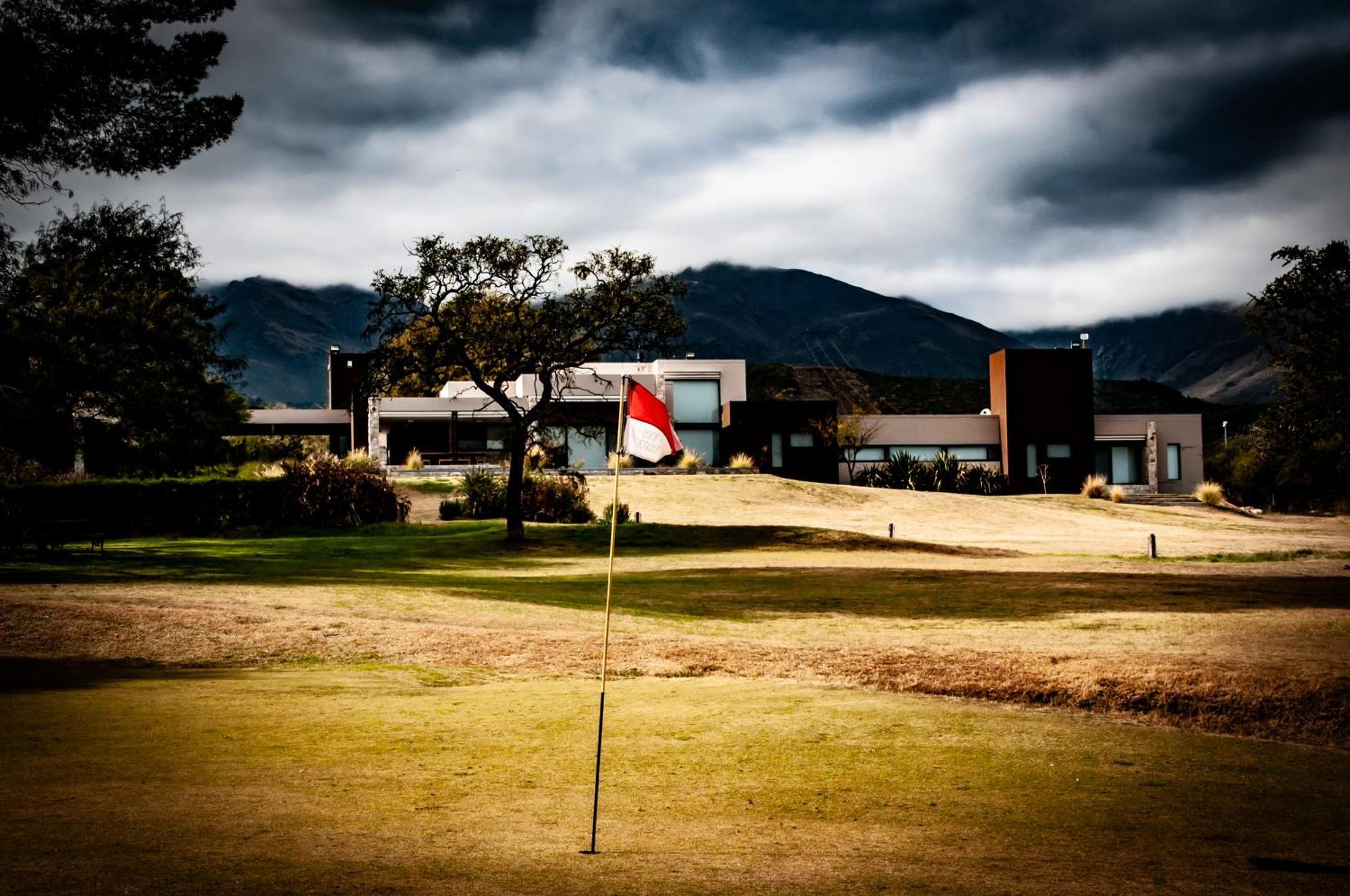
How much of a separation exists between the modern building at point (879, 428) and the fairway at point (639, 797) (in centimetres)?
5461

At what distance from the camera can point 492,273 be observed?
33.7 meters

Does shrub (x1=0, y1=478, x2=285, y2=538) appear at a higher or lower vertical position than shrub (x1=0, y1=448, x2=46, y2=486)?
lower

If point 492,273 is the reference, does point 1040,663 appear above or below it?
below

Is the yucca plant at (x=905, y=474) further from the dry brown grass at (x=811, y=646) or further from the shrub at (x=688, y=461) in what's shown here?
the dry brown grass at (x=811, y=646)

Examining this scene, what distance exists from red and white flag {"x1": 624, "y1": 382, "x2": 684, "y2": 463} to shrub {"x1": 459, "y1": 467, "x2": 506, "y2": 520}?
32487 millimetres

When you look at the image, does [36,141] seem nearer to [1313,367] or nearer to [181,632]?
[181,632]

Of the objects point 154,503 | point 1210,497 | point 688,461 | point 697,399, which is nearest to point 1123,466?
point 1210,497

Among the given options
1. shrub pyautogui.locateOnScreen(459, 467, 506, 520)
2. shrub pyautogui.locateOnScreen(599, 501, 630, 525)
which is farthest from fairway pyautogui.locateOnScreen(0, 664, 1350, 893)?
shrub pyautogui.locateOnScreen(459, 467, 506, 520)

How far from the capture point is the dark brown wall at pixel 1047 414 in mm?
69250

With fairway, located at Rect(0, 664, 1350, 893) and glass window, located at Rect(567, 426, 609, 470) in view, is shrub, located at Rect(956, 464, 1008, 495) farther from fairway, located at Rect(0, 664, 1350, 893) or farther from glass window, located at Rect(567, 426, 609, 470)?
fairway, located at Rect(0, 664, 1350, 893)

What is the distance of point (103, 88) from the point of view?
24.9m

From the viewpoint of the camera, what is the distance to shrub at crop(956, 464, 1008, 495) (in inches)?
2530

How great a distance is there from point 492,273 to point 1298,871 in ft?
101

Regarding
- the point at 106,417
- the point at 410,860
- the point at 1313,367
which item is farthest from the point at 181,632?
the point at 1313,367
